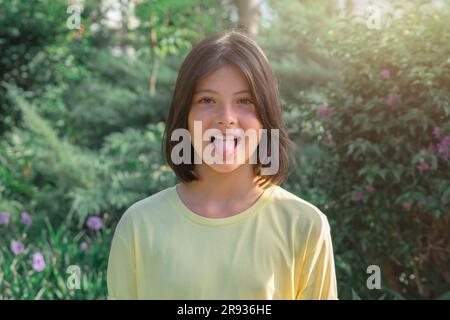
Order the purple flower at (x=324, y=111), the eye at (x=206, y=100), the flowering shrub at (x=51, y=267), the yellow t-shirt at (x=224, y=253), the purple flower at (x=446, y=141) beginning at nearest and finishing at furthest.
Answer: the yellow t-shirt at (x=224, y=253), the eye at (x=206, y=100), the purple flower at (x=446, y=141), the purple flower at (x=324, y=111), the flowering shrub at (x=51, y=267)

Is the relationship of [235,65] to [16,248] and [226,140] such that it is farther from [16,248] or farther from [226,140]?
[16,248]

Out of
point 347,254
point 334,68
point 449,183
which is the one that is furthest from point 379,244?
point 334,68

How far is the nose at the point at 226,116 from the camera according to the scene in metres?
1.41

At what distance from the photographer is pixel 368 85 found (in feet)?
11.1

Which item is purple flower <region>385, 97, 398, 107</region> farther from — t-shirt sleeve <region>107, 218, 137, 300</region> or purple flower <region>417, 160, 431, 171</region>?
t-shirt sleeve <region>107, 218, 137, 300</region>

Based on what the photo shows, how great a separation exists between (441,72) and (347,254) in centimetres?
103

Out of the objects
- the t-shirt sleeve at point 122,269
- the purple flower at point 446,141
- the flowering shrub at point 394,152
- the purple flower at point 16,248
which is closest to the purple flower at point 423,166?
the flowering shrub at point 394,152

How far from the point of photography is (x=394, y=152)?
327cm

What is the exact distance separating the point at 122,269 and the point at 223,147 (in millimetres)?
329

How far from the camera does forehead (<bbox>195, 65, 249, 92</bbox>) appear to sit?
1442mm

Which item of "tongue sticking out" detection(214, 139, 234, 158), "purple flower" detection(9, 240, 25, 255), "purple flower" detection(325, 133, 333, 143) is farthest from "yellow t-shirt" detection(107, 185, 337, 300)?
"purple flower" detection(9, 240, 25, 255)

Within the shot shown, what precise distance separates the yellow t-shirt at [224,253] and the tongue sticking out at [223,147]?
0.12 meters

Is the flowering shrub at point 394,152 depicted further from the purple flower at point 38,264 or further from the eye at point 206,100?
the eye at point 206,100

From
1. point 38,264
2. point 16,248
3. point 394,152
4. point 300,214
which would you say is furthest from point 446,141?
point 16,248
